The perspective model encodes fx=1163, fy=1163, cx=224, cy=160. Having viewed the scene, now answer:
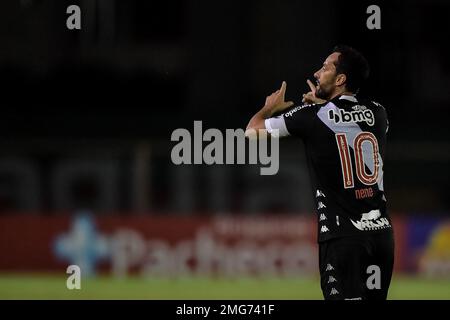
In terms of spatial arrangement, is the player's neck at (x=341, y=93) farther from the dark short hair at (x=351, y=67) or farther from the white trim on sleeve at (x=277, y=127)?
the white trim on sleeve at (x=277, y=127)

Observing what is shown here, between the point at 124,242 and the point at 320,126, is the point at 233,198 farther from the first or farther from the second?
the point at 320,126

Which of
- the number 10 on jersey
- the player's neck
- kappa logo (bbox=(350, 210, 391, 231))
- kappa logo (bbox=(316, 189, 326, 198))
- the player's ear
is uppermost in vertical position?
the player's ear

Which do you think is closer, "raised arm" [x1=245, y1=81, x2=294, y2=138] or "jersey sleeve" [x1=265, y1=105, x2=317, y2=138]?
"jersey sleeve" [x1=265, y1=105, x2=317, y2=138]

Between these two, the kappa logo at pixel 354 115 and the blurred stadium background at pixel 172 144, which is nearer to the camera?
the kappa logo at pixel 354 115

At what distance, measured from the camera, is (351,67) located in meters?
7.11

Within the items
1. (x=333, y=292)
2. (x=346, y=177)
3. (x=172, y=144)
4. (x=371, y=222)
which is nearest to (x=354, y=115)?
(x=346, y=177)

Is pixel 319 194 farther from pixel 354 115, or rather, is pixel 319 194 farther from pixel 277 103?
pixel 277 103

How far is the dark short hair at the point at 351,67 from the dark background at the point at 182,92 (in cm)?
1037

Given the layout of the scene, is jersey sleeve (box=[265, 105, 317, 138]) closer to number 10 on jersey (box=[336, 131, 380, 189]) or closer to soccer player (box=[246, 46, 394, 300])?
soccer player (box=[246, 46, 394, 300])

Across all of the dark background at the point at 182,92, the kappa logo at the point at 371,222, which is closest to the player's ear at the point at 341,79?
the kappa logo at the point at 371,222

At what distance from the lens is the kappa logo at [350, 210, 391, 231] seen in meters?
6.98

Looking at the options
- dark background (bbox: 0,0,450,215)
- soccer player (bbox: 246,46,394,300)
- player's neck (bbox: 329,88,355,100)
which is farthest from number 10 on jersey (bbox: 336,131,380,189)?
dark background (bbox: 0,0,450,215)

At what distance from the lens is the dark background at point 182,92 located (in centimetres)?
1777

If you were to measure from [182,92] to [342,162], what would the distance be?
1510 cm
